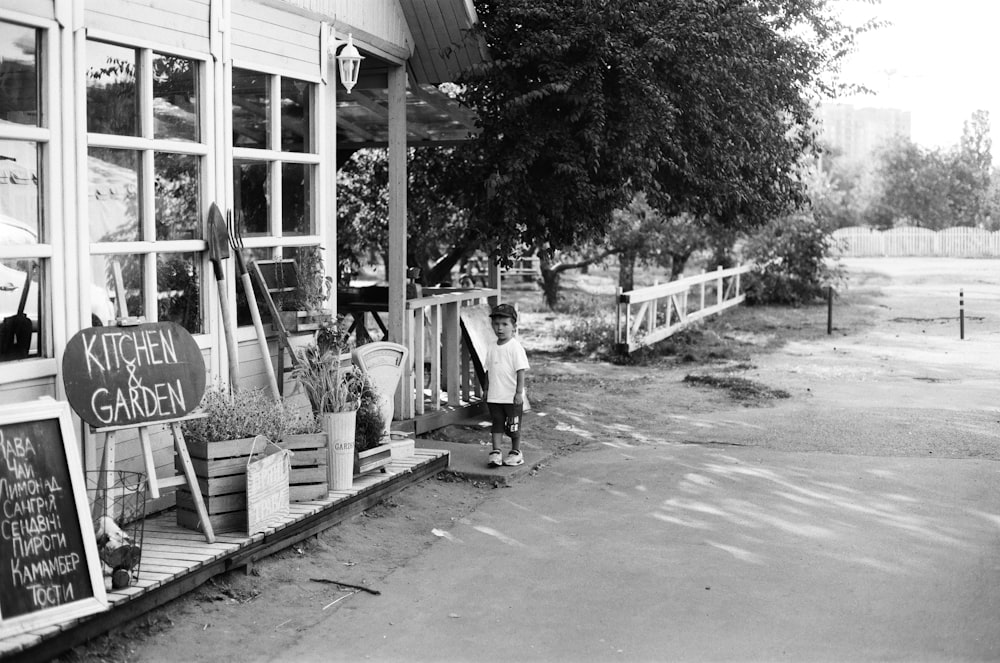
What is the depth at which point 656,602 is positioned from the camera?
558 centimetres

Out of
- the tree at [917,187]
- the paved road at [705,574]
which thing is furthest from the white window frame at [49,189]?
the tree at [917,187]

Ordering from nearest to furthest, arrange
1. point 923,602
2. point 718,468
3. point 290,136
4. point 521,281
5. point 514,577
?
point 923,602
point 514,577
point 290,136
point 718,468
point 521,281

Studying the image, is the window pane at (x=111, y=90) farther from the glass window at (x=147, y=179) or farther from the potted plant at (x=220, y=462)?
the potted plant at (x=220, y=462)

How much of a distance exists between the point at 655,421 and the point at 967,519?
4.44 meters

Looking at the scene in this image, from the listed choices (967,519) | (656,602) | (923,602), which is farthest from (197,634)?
(967,519)

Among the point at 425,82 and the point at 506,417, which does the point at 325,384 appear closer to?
the point at 506,417

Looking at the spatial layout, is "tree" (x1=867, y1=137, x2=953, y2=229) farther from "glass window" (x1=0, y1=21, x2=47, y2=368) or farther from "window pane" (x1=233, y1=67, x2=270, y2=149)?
"glass window" (x1=0, y1=21, x2=47, y2=368)

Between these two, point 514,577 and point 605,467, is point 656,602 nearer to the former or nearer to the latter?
point 514,577

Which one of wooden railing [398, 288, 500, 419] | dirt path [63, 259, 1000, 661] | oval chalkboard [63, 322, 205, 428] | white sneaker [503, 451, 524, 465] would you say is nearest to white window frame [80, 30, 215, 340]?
oval chalkboard [63, 322, 205, 428]

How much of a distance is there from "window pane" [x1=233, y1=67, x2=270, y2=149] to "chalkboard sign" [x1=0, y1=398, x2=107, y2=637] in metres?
2.88

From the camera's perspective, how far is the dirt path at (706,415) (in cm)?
532

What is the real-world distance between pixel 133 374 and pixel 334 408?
1741 mm

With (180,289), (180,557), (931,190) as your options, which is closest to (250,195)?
(180,289)

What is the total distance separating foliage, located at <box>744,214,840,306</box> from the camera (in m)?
25.7
